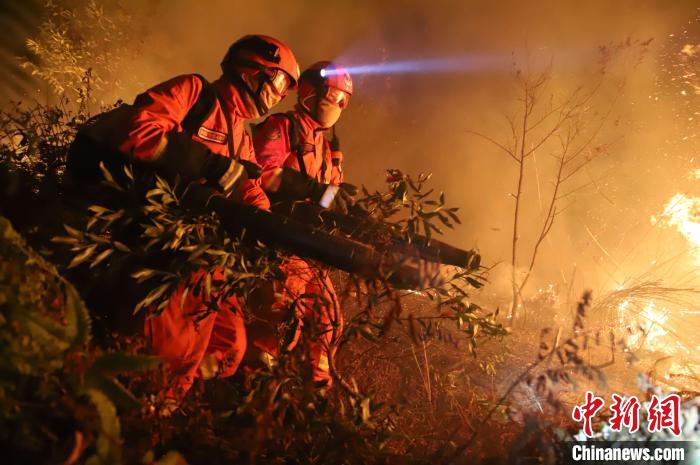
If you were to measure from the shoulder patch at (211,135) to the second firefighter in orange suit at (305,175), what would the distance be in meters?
0.64

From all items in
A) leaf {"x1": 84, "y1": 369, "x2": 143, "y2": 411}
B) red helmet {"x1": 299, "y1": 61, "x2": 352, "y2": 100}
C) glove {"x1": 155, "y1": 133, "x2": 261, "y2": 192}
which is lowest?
leaf {"x1": 84, "y1": 369, "x2": 143, "y2": 411}

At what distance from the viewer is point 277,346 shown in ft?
10.9

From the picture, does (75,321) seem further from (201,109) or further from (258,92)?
(258,92)

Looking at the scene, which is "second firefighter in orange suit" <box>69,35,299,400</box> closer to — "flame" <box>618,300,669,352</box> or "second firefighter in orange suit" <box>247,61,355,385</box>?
"second firefighter in orange suit" <box>247,61,355,385</box>

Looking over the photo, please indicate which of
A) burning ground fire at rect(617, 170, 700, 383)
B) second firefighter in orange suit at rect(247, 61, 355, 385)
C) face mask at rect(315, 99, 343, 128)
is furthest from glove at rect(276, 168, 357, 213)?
burning ground fire at rect(617, 170, 700, 383)

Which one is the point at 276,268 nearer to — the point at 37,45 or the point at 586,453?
the point at 586,453

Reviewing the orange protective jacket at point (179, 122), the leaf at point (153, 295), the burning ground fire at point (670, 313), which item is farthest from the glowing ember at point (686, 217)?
the leaf at point (153, 295)

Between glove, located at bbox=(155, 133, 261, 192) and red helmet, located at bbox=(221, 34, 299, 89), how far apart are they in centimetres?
118

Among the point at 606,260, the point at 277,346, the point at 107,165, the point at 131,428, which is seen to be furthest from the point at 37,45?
the point at 606,260

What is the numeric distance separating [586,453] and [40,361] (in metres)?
2.96

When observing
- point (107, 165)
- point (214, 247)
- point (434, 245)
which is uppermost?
point (434, 245)

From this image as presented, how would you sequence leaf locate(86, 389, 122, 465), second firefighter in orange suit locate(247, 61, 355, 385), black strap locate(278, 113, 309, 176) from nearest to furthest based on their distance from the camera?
1. leaf locate(86, 389, 122, 465)
2. second firefighter in orange suit locate(247, 61, 355, 385)
3. black strap locate(278, 113, 309, 176)

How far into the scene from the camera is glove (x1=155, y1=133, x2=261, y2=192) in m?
2.20

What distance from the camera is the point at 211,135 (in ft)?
9.23
